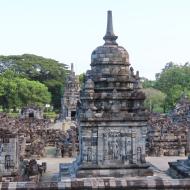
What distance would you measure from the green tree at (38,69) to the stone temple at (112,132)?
2432 inches

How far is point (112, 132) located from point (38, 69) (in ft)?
218

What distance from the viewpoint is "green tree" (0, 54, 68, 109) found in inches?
3142

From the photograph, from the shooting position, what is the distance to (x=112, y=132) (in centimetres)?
1664

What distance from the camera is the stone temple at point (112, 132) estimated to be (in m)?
16.5

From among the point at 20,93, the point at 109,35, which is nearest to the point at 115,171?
the point at 109,35

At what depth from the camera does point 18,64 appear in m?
81.6

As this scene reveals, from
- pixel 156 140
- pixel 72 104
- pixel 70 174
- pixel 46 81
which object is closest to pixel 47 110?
pixel 46 81

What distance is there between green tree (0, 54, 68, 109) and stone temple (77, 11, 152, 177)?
61.8m

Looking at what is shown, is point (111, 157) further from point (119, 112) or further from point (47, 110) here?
point (47, 110)

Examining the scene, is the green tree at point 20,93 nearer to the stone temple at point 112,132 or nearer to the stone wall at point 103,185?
the stone temple at point 112,132

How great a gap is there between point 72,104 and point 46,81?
1066 inches

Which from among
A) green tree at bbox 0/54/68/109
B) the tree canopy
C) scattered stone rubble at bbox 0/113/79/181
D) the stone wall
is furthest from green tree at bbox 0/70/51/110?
the stone wall

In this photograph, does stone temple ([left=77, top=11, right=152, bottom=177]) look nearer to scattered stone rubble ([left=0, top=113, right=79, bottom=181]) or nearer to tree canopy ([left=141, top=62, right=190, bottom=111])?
scattered stone rubble ([left=0, top=113, right=79, bottom=181])

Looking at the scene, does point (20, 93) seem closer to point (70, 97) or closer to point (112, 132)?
point (70, 97)
